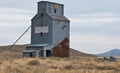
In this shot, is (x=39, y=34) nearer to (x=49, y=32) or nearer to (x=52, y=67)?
(x=49, y=32)

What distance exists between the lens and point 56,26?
69.7 m

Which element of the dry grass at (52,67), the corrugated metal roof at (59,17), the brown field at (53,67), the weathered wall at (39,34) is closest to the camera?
the dry grass at (52,67)

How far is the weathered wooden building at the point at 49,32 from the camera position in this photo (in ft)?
227

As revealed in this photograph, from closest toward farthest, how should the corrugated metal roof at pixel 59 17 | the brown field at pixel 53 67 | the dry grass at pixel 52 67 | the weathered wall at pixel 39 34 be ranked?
the dry grass at pixel 52 67 → the brown field at pixel 53 67 → the weathered wall at pixel 39 34 → the corrugated metal roof at pixel 59 17

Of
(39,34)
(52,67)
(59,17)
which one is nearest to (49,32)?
(39,34)

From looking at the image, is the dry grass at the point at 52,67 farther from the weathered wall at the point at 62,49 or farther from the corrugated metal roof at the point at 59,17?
the corrugated metal roof at the point at 59,17

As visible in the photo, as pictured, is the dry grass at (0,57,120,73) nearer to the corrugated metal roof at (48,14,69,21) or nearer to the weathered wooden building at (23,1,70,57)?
the weathered wooden building at (23,1,70,57)

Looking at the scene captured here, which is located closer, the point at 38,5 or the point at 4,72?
the point at 4,72

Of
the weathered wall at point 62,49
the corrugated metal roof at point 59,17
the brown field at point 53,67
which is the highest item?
the corrugated metal roof at point 59,17

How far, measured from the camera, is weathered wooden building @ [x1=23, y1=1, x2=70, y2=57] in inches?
2719

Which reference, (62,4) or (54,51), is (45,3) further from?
(54,51)

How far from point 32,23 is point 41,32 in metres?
2.85

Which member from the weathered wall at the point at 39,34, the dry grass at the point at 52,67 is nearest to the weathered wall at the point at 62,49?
the weathered wall at the point at 39,34

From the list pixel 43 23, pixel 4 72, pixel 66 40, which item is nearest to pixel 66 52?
pixel 66 40
